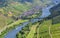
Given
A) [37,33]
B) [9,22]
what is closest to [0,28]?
[9,22]

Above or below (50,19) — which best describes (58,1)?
above

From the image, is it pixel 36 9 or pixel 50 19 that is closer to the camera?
pixel 50 19

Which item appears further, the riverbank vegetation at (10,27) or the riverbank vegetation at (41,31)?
the riverbank vegetation at (10,27)

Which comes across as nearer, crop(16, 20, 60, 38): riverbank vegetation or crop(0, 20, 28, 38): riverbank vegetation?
crop(16, 20, 60, 38): riverbank vegetation

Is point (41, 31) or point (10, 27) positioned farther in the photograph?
point (10, 27)

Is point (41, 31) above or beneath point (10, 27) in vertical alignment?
beneath

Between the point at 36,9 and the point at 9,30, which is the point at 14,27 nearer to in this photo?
the point at 9,30

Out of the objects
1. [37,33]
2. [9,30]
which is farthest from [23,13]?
[37,33]

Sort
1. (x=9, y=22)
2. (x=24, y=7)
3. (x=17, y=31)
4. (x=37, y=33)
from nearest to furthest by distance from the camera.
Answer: (x=37, y=33) < (x=17, y=31) < (x=9, y=22) < (x=24, y=7)

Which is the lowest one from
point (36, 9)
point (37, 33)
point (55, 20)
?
point (37, 33)

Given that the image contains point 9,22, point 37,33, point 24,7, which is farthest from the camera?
point 24,7
